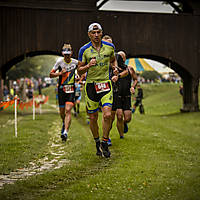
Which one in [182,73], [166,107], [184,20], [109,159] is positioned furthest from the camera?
[166,107]

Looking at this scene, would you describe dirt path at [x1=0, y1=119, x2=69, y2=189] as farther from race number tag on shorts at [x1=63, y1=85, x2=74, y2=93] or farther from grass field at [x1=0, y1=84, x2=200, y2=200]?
race number tag on shorts at [x1=63, y1=85, x2=74, y2=93]

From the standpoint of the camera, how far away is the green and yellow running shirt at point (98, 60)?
7539mm

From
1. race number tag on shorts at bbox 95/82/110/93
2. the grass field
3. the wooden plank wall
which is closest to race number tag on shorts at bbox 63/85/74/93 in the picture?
the grass field

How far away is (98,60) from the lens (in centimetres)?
752

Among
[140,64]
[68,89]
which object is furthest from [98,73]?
[140,64]

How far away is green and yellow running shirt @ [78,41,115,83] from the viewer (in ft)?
24.7

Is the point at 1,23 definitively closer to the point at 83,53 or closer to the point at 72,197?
the point at 83,53

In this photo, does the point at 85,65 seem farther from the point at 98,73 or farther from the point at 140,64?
the point at 140,64

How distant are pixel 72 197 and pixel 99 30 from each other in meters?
3.76

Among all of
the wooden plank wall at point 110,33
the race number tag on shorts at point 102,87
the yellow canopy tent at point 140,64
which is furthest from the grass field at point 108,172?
the yellow canopy tent at point 140,64

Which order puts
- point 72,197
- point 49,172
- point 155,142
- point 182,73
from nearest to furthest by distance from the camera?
point 72,197 → point 49,172 → point 155,142 → point 182,73

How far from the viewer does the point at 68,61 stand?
34.5ft

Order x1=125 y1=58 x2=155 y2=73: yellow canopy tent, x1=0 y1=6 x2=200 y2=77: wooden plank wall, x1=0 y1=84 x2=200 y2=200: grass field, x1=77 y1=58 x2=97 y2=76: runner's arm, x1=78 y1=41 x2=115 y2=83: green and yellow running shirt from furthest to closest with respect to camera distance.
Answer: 1. x1=125 y1=58 x2=155 y2=73: yellow canopy tent
2. x1=0 y1=6 x2=200 y2=77: wooden plank wall
3. x1=78 y1=41 x2=115 y2=83: green and yellow running shirt
4. x1=77 y1=58 x2=97 y2=76: runner's arm
5. x1=0 y1=84 x2=200 y2=200: grass field

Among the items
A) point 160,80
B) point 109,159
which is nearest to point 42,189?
point 109,159
